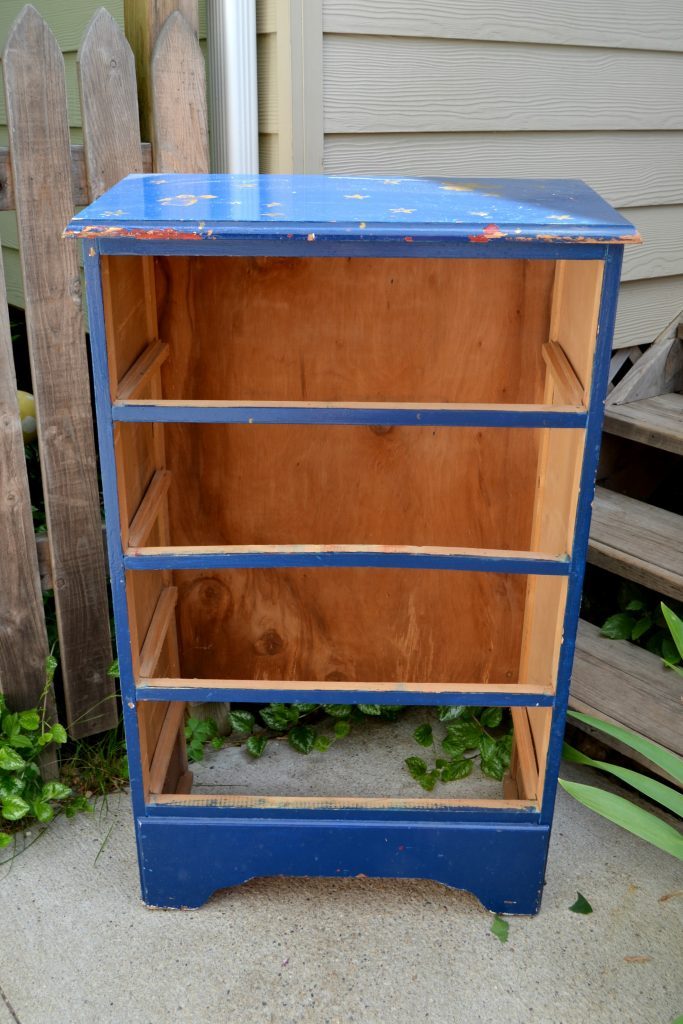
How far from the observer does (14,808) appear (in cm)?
228

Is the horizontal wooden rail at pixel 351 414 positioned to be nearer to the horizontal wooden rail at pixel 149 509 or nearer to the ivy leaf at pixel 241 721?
the horizontal wooden rail at pixel 149 509

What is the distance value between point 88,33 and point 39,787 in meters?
1.75

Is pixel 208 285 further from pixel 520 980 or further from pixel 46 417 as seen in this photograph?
pixel 520 980

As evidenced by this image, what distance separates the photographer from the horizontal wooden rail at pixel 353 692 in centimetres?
198

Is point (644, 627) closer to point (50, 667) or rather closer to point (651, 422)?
point (651, 422)

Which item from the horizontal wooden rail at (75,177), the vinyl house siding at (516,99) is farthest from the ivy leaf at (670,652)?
the horizontal wooden rail at (75,177)

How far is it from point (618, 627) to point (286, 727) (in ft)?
3.32

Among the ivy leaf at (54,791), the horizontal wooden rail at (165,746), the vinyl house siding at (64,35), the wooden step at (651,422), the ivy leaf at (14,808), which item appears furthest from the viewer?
the vinyl house siding at (64,35)

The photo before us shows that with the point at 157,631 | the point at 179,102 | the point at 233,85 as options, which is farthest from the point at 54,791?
the point at 233,85

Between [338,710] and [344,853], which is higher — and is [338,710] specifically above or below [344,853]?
below

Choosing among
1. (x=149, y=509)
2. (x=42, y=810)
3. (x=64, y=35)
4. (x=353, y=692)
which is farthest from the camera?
(x=64, y=35)

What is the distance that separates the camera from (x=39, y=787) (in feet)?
7.89

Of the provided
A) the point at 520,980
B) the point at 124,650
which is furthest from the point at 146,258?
the point at 520,980

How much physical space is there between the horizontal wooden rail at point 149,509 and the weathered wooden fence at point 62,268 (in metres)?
0.17
